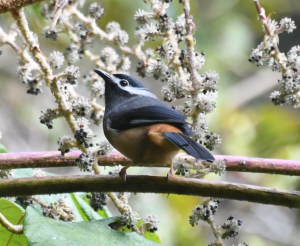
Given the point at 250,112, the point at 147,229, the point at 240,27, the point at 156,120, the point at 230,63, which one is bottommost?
the point at 147,229

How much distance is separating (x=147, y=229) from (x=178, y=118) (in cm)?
65

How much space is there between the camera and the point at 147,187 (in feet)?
6.52

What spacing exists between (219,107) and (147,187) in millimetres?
4051

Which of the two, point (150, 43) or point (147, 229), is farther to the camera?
point (150, 43)

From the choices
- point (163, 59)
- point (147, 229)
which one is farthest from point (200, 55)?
point (147, 229)

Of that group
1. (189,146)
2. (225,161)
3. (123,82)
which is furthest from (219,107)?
(189,146)

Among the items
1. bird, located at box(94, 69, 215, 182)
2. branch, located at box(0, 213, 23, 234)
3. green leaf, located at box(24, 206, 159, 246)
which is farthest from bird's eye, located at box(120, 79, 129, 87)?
branch, located at box(0, 213, 23, 234)

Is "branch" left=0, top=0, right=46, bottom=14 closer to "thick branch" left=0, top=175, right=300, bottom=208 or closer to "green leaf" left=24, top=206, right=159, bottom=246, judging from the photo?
"thick branch" left=0, top=175, right=300, bottom=208

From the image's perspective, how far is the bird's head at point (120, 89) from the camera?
2.84 m

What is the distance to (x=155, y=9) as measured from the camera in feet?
7.76

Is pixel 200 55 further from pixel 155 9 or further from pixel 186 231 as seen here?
pixel 186 231

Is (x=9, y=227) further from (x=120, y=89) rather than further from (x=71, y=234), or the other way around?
(x=120, y=89)

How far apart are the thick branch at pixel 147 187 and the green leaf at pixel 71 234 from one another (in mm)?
156

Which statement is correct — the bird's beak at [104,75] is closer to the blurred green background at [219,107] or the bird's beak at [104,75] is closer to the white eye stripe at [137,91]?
the white eye stripe at [137,91]
